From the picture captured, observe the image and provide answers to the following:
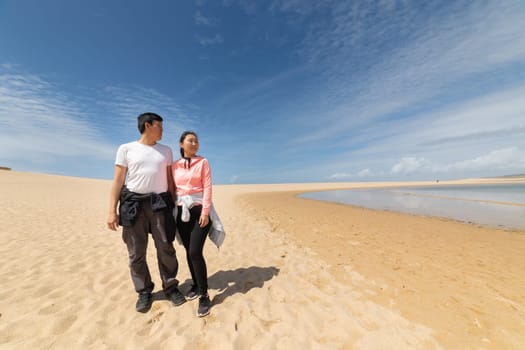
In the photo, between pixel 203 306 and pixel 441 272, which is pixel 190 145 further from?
pixel 441 272

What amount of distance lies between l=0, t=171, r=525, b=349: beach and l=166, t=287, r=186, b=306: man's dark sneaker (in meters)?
0.08

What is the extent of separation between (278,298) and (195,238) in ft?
5.43

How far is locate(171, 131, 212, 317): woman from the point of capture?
2.53 metres

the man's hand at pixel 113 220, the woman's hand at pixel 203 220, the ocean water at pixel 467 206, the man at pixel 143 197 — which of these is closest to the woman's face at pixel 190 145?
the man at pixel 143 197

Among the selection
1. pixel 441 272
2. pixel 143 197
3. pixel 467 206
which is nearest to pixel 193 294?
pixel 143 197

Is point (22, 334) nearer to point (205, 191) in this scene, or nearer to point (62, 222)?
point (205, 191)

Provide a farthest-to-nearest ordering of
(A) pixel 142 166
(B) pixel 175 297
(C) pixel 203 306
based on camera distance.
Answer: (B) pixel 175 297 → (C) pixel 203 306 → (A) pixel 142 166

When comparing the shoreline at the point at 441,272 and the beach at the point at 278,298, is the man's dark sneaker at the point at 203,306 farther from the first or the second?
the shoreline at the point at 441,272

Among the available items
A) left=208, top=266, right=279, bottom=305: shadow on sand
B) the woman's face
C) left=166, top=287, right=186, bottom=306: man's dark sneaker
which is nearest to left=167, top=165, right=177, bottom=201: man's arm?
the woman's face

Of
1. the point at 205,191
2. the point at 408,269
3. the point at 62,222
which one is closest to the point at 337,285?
the point at 408,269

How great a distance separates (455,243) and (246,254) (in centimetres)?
658

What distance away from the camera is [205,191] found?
8.39 feet

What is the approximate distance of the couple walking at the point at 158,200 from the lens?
7.97 ft

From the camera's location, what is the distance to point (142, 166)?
2.42 m
